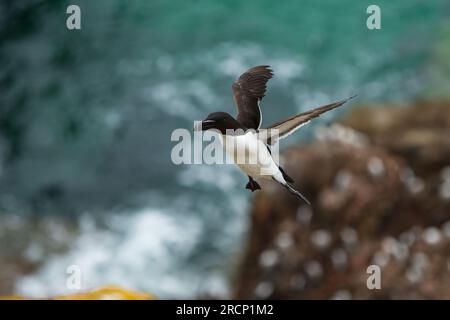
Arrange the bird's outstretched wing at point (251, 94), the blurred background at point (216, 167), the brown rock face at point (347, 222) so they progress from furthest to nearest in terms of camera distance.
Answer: the blurred background at point (216, 167), the brown rock face at point (347, 222), the bird's outstretched wing at point (251, 94)

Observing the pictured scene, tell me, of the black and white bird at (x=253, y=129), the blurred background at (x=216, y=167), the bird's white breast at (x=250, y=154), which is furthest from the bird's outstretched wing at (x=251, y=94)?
the blurred background at (x=216, y=167)

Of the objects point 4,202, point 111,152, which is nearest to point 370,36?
point 111,152

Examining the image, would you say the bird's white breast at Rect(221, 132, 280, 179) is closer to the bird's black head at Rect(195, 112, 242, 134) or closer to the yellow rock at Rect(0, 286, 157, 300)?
the bird's black head at Rect(195, 112, 242, 134)

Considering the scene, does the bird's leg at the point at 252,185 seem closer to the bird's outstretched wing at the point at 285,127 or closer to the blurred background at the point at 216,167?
the bird's outstretched wing at the point at 285,127

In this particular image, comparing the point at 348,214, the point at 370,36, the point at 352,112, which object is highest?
the point at 370,36

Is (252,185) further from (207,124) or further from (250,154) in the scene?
(207,124)

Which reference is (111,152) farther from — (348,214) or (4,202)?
(348,214)
